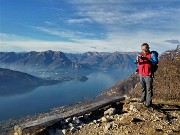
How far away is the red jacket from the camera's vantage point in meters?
13.1

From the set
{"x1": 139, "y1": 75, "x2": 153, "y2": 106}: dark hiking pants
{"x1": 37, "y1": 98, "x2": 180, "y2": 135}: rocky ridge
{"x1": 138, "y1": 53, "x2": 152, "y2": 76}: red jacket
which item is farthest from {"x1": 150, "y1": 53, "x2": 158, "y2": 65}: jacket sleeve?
{"x1": 37, "y1": 98, "x2": 180, "y2": 135}: rocky ridge

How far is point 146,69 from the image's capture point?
13367 millimetres

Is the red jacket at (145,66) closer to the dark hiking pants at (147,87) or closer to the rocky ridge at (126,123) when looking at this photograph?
the dark hiking pants at (147,87)

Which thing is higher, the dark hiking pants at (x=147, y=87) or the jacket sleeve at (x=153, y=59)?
the jacket sleeve at (x=153, y=59)

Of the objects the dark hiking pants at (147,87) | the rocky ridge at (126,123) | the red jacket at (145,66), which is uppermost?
the red jacket at (145,66)

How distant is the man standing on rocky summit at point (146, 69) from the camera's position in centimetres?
1295

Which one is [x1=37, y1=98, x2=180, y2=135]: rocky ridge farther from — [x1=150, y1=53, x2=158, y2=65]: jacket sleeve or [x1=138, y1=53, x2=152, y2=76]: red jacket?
[x1=150, y1=53, x2=158, y2=65]: jacket sleeve

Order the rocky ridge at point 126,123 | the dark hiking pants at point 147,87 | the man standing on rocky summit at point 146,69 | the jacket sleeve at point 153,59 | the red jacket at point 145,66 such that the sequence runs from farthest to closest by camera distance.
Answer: the dark hiking pants at point 147,87
the red jacket at point 145,66
the man standing on rocky summit at point 146,69
the jacket sleeve at point 153,59
the rocky ridge at point 126,123

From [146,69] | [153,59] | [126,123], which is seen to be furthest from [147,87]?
[126,123]

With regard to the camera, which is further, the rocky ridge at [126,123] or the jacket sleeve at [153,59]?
the jacket sleeve at [153,59]

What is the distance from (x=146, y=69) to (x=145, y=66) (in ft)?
0.50

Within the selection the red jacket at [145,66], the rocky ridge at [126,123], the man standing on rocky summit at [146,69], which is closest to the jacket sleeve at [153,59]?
the man standing on rocky summit at [146,69]

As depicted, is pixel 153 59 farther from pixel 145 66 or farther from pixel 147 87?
pixel 147 87

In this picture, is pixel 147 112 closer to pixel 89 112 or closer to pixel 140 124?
Answer: pixel 140 124
